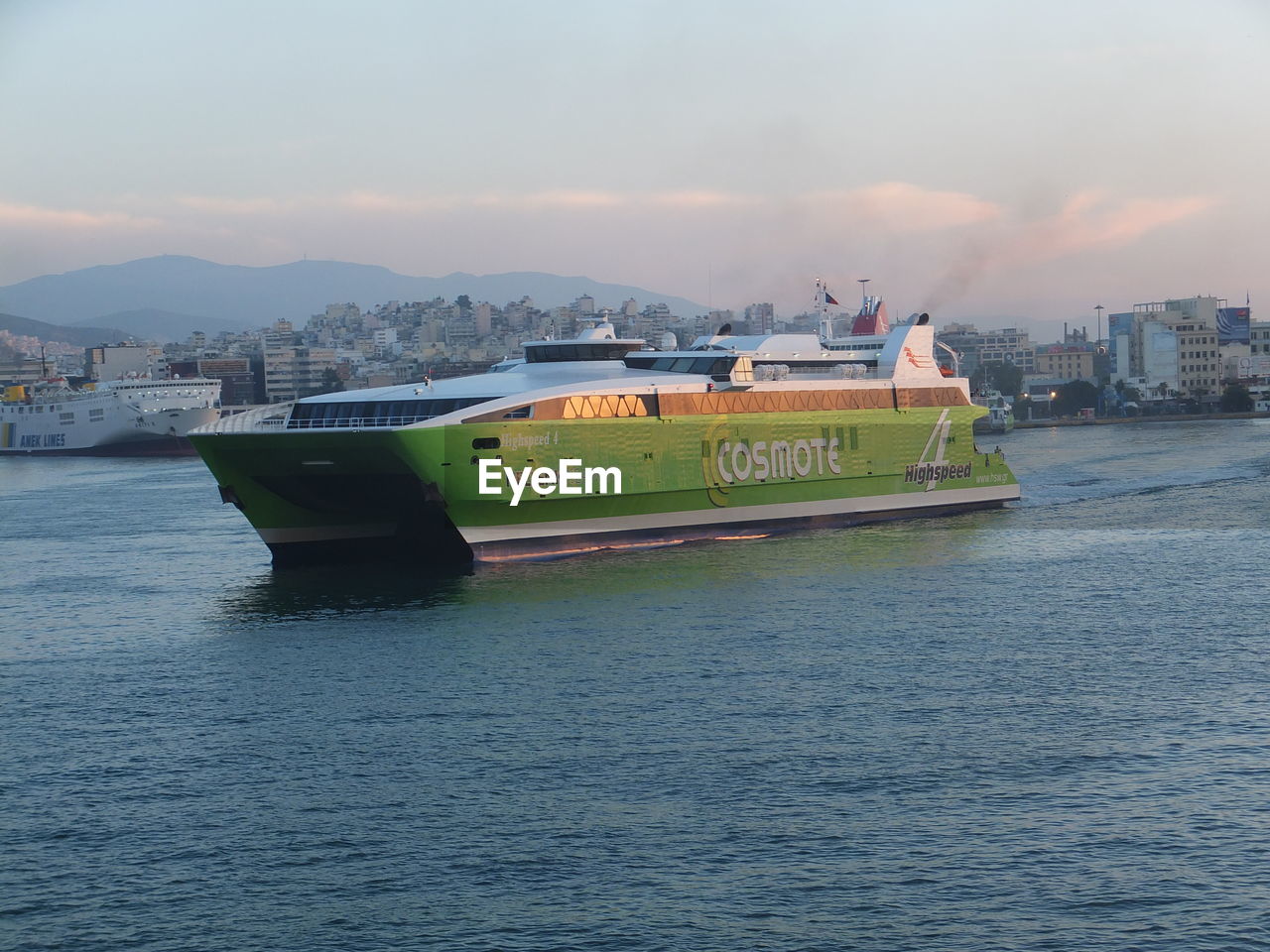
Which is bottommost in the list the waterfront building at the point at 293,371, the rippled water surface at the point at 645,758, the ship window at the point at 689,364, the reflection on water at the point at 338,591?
the rippled water surface at the point at 645,758

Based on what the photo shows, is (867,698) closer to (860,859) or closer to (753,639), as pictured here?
(753,639)

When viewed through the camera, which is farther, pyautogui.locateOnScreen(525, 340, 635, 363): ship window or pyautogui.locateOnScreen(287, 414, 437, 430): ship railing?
pyautogui.locateOnScreen(525, 340, 635, 363): ship window

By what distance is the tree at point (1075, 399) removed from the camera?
13912cm

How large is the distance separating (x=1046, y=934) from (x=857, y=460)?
29.7 meters

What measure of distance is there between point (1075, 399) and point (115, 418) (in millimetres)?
87060

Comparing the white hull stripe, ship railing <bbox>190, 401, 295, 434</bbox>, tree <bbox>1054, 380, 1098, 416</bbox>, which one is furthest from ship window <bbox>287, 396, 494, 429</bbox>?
tree <bbox>1054, 380, 1098, 416</bbox>

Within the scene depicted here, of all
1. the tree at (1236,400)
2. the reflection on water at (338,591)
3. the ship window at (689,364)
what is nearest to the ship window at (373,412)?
the reflection on water at (338,591)

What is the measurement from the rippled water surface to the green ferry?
1.98 m

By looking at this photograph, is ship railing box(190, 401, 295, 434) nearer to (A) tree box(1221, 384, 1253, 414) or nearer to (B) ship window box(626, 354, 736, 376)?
(B) ship window box(626, 354, 736, 376)

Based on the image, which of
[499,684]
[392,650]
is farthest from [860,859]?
[392,650]

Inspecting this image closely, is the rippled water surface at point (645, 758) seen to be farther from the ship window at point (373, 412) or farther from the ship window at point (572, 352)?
the ship window at point (572, 352)

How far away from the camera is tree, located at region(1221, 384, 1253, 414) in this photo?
122m

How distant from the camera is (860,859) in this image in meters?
14.8

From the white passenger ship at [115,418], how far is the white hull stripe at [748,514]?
240 ft
